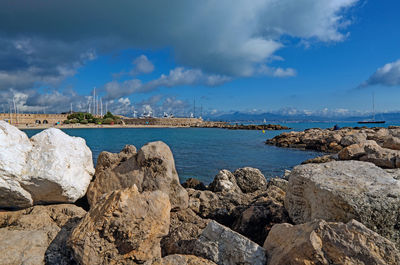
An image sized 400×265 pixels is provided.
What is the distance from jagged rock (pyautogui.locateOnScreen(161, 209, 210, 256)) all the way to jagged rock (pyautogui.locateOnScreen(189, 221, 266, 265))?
1.24 ft

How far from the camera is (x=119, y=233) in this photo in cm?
326

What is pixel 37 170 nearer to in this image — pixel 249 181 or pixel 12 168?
pixel 12 168

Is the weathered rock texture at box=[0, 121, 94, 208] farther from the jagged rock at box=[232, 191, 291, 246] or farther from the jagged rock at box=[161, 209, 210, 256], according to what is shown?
the jagged rock at box=[232, 191, 291, 246]

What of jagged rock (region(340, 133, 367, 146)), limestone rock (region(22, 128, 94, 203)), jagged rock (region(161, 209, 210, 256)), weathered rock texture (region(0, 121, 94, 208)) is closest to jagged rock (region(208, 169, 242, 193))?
jagged rock (region(161, 209, 210, 256))

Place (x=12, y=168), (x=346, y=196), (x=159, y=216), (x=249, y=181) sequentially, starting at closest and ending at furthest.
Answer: (x=346, y=196) < (x=159, y=216) < (x=12, y=168) < (x=249, y=181)

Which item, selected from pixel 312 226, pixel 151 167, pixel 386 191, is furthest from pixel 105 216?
pixel 386 191

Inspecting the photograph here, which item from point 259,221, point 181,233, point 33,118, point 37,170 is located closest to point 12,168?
point 37,170

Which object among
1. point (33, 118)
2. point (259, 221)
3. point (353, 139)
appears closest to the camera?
point (259, 221)

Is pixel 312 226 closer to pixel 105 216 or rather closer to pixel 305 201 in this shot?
pixel 305 201

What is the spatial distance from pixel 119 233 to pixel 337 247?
98.8 inches

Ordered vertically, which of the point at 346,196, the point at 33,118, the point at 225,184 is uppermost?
the point at 33,118

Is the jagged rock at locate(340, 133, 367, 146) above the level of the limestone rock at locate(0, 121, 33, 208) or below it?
below

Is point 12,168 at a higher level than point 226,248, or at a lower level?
higher

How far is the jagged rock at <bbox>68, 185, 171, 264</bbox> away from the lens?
10.4 feet
